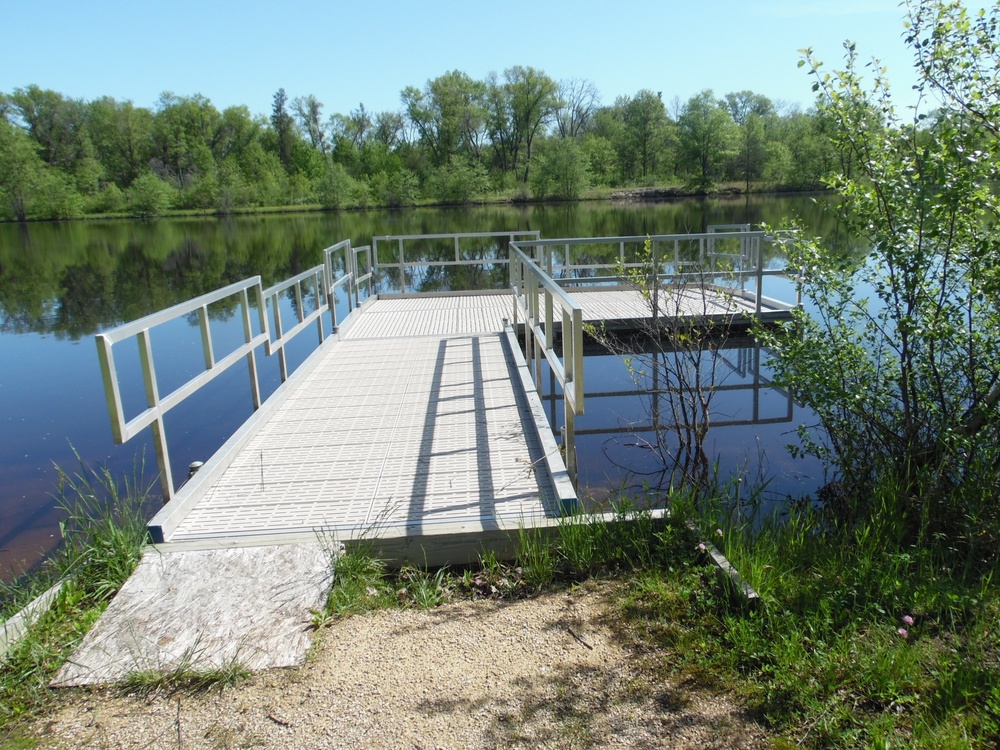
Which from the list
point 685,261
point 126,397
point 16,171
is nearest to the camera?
point 126,397

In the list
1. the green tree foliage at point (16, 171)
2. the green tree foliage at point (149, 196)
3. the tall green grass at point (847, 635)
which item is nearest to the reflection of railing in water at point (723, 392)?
the tall green grass at point (847, 635)

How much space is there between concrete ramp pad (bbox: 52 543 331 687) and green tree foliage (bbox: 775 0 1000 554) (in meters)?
2.77

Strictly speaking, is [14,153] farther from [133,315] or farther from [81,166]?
[133,315]

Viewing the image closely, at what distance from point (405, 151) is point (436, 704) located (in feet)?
239

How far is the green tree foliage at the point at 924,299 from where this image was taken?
373 cm

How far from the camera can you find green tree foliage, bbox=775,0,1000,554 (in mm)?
3727

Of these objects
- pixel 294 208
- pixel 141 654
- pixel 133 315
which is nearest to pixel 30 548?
pixel 141 654

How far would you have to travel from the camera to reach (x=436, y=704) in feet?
7.97

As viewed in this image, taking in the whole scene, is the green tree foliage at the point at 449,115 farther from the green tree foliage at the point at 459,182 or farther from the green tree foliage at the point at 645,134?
the green tree foliage at the point at 645,134

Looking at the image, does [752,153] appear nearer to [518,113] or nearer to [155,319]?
[518,113]

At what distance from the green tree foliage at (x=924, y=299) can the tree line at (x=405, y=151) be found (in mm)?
53179

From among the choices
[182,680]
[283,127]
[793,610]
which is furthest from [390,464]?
[283,127]

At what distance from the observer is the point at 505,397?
20.2 feet

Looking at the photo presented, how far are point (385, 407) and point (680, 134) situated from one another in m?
62.4
